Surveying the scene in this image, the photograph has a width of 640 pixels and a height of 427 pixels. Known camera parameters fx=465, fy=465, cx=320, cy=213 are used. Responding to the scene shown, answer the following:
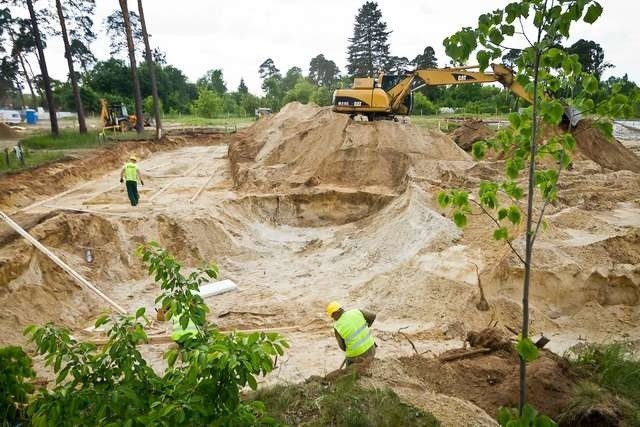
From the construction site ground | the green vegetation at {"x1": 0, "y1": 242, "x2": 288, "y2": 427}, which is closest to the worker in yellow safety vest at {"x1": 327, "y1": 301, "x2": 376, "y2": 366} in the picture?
the construction site ground

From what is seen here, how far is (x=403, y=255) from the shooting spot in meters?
10.8

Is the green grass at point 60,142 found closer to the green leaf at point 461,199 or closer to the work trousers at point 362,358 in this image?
the work trousers at point 362,358

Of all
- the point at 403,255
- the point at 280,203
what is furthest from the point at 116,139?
the point at 403,255

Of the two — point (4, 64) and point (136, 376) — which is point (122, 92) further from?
point (136, 376)

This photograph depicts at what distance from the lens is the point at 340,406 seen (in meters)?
4.71

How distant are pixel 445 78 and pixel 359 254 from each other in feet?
27.8

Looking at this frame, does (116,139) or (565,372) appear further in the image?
(116,139)

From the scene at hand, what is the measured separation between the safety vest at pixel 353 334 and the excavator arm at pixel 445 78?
1187 cm

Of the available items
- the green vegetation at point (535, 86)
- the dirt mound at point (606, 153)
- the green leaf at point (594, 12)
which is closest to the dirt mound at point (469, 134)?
the dirt mound at point (606, 153)

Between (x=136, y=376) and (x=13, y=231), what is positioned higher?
(x=136, y=376)

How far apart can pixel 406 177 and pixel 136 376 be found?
43.9 ft

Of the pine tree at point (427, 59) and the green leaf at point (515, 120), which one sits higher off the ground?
the pine tree at point (427, 59)

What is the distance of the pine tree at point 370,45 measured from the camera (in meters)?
61.0

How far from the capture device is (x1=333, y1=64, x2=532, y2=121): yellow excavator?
16.7 meters
